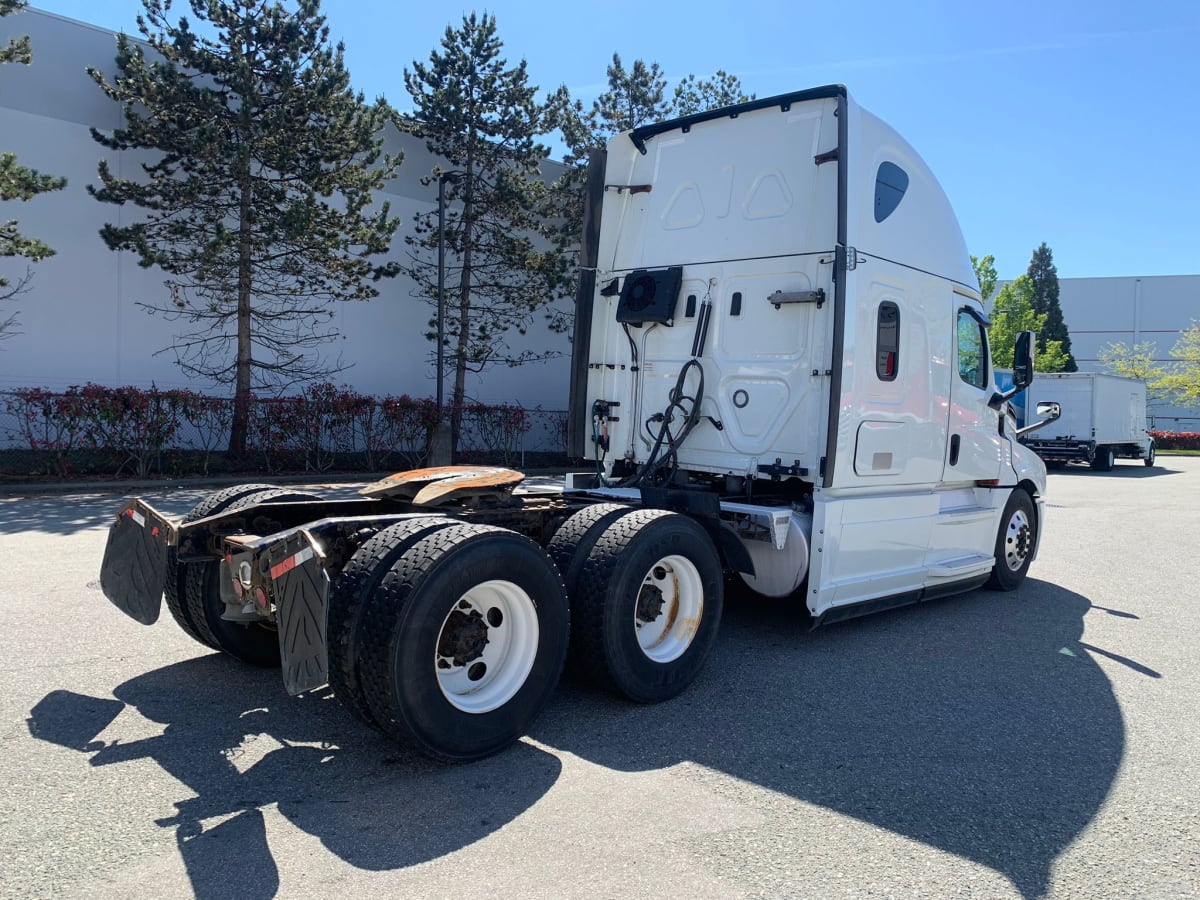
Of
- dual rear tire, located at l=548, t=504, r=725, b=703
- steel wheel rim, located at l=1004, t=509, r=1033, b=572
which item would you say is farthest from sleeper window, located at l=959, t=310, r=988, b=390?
dual rear tire, located at l=548, t=504, r=725, b=703

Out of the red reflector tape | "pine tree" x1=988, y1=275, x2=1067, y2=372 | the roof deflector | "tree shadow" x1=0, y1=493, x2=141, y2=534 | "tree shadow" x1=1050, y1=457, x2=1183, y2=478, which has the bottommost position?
"tree shadow" x1=0, y1=493, x2=141, y2=534

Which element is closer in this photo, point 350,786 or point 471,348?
point 350,786

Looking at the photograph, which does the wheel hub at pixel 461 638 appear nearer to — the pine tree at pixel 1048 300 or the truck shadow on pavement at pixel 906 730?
the truck shadow on pavement at pixel 906 730

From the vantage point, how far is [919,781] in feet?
12.5

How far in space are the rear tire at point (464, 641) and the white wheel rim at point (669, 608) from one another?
71cm

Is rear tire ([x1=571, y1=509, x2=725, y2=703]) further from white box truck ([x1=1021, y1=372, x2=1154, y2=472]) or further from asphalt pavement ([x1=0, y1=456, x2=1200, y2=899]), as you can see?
white box truck ([x1=1021, y1=372, x2=1154, y2=472])

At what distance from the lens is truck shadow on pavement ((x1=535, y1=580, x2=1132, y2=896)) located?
11.5 ft

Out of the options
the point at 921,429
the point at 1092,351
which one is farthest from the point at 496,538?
the point at 1092,351

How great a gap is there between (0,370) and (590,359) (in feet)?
51.7

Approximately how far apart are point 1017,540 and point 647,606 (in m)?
4.76

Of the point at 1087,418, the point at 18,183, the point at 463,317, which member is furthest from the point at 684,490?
the point at 1087,418

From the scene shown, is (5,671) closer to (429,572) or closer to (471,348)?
(429,572)

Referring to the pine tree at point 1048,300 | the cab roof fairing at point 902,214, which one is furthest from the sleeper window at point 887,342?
the pine tree at point 1048,300

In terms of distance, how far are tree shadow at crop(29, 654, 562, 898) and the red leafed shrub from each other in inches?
2210
